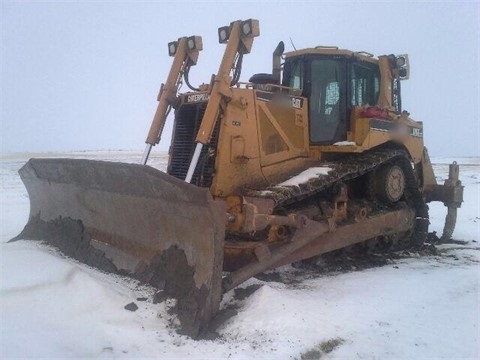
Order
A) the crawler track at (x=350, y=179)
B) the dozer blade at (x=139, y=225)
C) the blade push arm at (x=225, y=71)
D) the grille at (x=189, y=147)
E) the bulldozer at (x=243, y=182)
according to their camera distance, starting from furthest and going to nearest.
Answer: the grille at (x=189, y=147) < the crawler track at (x=350, y=179) < the blade push arm at (x=225, y=71) < the bulldozer at (x=243, y=182) < the dozer blade at (x=139, y=225)

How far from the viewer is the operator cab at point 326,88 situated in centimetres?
676

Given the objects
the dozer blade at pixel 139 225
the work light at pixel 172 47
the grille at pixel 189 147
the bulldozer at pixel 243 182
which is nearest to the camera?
the dozer blade at pixel 139 225

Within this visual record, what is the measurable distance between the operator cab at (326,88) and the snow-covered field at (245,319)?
223 cm

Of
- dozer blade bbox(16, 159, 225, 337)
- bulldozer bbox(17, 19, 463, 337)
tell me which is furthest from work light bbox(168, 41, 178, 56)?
dozer blade bbox(16, 159, 225, 337)

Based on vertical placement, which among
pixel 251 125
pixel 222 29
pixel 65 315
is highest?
pixel 222 29

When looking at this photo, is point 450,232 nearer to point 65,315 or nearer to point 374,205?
point 374,205

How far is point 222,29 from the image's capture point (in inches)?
230

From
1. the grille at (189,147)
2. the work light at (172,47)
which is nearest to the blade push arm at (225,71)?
Answer: the grille at (189,147)

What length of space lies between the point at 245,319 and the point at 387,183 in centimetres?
369

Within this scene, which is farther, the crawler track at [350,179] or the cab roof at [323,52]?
the cab roof at [323,52]

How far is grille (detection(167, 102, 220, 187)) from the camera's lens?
5.70m

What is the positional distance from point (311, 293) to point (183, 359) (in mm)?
1999

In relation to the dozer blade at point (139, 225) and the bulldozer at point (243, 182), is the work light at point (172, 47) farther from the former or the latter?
the dozer blade at point (139, 225)

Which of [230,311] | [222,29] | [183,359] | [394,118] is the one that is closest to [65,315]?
[183,359]
